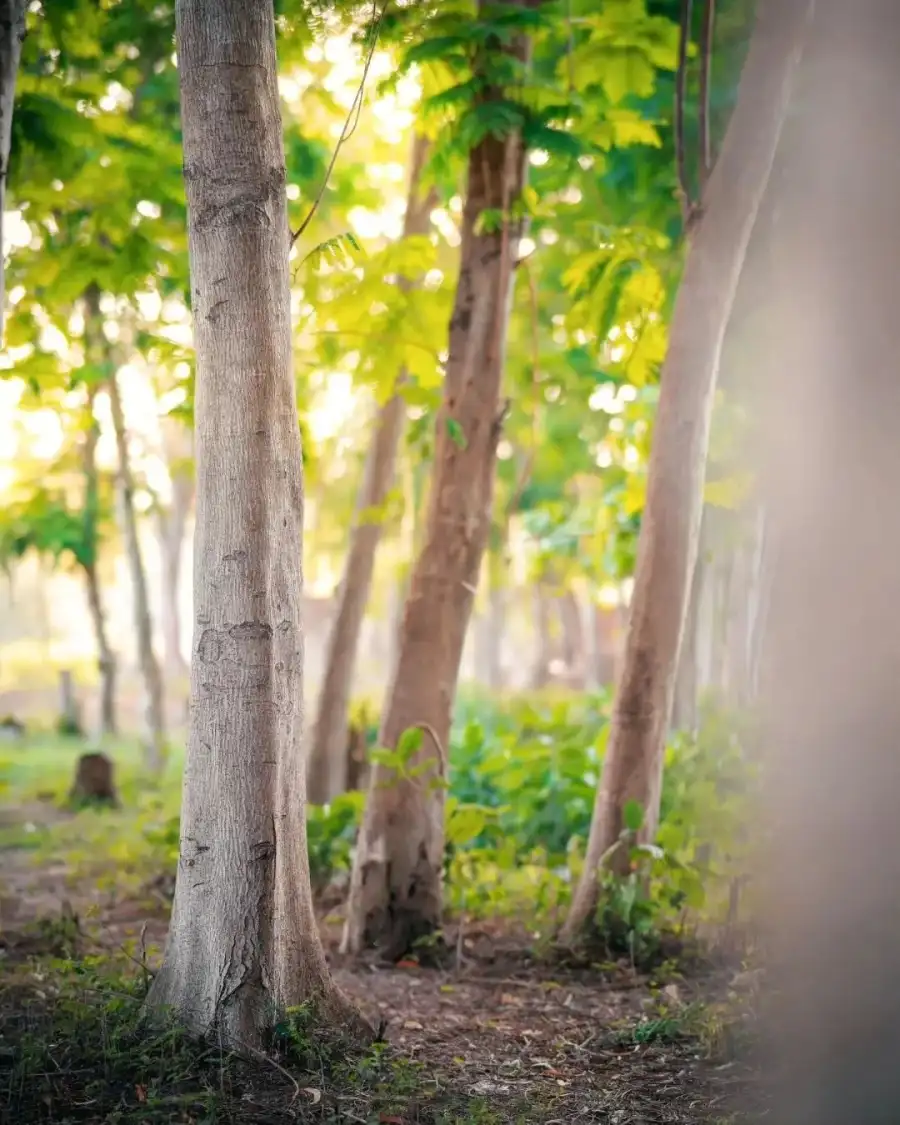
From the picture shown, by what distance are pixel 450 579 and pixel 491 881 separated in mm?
2626

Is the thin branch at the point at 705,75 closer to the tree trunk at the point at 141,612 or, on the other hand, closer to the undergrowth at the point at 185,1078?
the undergrowth at the point at 185,1078

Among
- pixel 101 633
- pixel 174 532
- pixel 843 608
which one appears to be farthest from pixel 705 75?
pixel 174 532

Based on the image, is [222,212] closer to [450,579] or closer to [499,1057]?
[450,579]

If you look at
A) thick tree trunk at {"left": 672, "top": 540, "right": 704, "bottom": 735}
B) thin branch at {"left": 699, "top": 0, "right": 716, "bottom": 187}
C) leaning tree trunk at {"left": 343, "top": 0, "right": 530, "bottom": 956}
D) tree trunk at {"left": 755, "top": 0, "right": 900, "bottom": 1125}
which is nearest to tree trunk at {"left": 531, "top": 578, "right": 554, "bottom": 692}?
thick tree trunk at {"left": 672, "top": 540, "right": 704, "bottom": 735}

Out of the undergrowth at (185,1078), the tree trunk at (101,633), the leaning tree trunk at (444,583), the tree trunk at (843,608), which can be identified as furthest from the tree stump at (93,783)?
the tree trunk at (843,608)

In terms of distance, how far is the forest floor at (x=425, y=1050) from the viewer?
372 cm

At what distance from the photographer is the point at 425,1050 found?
15.2 feet

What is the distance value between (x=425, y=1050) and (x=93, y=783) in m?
8.82

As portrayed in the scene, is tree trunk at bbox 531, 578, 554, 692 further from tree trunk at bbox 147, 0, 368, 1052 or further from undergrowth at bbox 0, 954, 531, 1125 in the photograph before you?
undergrowth at bbox 0, 954, 531, 1125

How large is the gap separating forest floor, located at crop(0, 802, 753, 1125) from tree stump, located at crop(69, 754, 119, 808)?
230 inches

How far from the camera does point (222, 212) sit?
4.23 meters

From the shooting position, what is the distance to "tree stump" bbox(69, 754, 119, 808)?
12414 millimetres

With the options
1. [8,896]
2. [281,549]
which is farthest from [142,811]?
[281,549]

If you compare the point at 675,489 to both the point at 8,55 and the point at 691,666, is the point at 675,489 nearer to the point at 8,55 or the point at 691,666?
the point at 8,55
